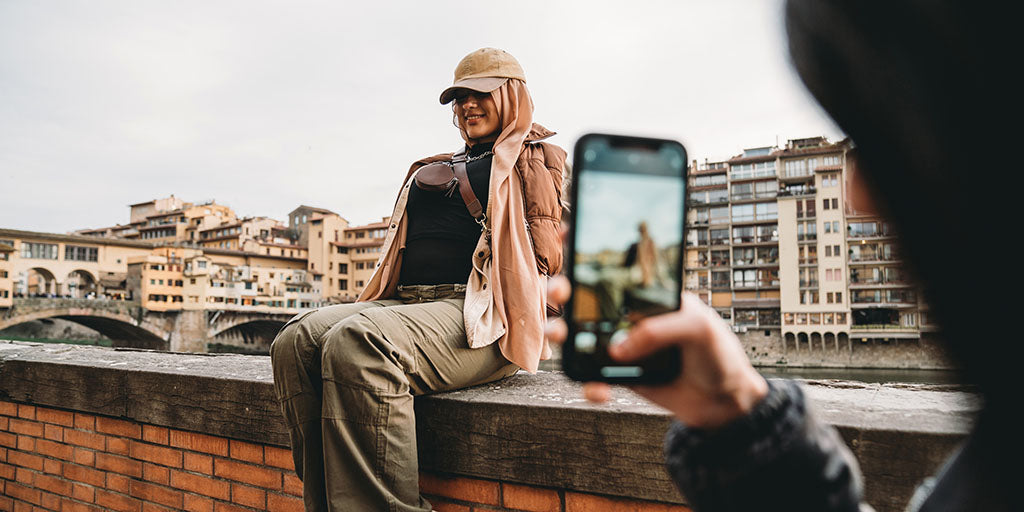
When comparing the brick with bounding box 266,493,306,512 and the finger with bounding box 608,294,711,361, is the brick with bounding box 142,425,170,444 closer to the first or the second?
the brick with bounding box 266,493,306,512

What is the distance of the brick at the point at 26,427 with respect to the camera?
2.93m

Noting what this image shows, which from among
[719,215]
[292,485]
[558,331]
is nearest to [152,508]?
[292,485]

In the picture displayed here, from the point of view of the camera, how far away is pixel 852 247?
5131cm

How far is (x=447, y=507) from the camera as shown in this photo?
1.79 m

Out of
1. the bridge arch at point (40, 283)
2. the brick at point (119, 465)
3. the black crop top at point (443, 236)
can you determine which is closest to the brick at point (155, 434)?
the brick at point (119, 465)

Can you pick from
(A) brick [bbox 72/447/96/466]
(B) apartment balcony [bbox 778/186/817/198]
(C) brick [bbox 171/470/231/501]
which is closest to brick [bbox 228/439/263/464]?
(C) brick [bbox 171/470/231/501]

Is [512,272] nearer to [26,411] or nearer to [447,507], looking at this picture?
[447,507]

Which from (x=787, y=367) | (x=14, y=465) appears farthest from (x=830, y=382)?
(x=787, y=367)

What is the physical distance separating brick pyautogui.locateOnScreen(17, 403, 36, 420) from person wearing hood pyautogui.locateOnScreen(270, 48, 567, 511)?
1.89 metres

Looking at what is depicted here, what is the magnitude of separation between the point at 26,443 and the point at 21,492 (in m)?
0.22

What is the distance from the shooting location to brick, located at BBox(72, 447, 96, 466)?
2705 mm

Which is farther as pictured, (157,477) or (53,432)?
(53,432)

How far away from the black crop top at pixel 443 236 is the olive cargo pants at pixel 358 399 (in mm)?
355

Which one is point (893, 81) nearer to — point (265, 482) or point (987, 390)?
point (987, 390)
